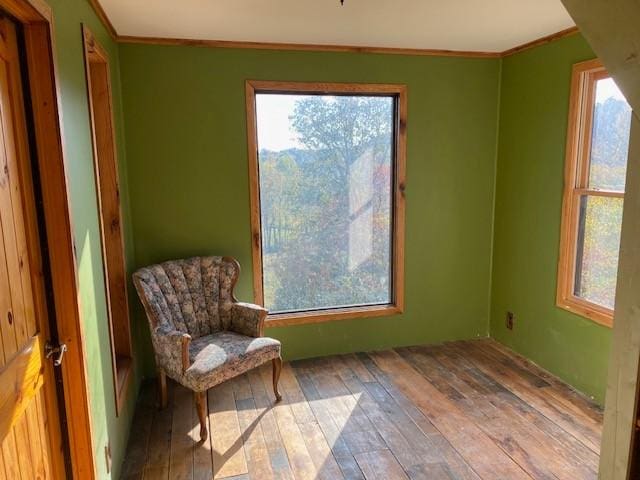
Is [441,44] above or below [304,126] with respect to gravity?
above

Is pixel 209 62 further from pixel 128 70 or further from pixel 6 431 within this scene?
pixel 6 431

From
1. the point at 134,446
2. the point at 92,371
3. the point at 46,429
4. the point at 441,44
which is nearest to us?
the point at 46,429

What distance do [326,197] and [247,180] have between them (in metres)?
0.61

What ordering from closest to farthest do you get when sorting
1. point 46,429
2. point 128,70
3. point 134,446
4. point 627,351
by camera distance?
point 627,351, point 46,429, point 134,446, point 128,70

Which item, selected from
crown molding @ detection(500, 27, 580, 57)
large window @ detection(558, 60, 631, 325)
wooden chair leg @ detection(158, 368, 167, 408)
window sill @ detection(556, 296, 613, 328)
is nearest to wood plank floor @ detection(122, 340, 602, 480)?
wooden chair leg @ detection(158, 368, 167, 408)

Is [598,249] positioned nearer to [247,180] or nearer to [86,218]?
[247,180]

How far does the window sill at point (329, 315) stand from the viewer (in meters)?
3.47

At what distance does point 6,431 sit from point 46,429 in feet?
1.23

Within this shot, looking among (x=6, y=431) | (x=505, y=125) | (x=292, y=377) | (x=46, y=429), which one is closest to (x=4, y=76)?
(x=6, y=431)

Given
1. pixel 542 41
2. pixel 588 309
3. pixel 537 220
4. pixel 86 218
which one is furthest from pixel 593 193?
pixel 86 218

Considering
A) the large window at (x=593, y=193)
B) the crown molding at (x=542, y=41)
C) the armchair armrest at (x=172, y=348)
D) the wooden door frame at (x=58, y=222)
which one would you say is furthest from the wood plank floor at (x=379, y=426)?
the crown molding at (x=542, y=41)

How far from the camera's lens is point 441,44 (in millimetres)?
3283

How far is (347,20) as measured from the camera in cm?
268

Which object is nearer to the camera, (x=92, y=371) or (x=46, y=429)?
(x=46, y=429)
